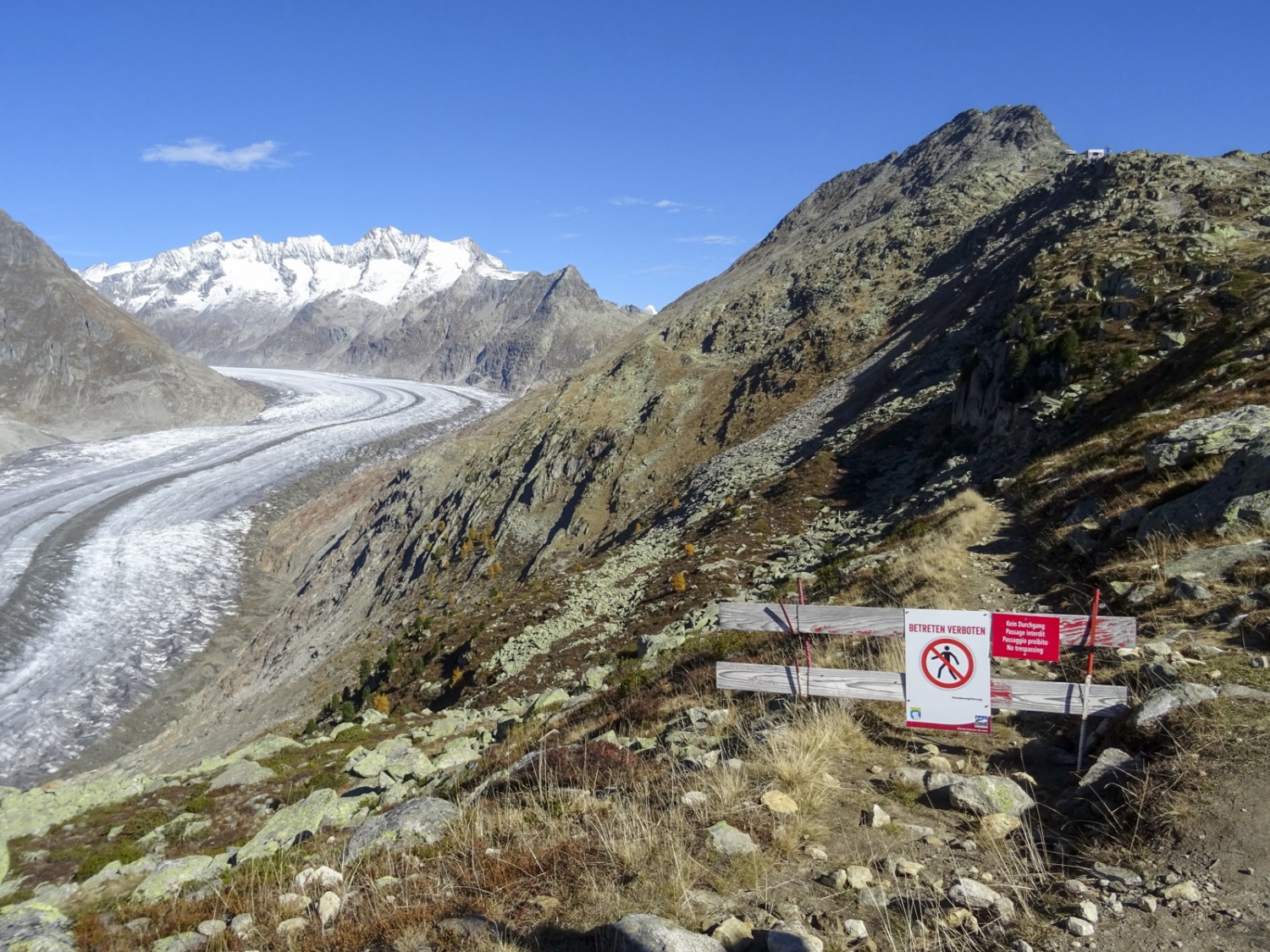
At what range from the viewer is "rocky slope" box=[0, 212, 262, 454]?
6009 inches

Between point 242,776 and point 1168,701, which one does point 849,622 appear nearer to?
point 1168,701

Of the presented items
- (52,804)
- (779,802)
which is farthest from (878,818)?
(52,804)

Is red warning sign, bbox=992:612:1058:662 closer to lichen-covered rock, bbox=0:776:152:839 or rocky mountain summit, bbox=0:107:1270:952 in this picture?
rocky mountain summit, bbox=0:107:1270:952

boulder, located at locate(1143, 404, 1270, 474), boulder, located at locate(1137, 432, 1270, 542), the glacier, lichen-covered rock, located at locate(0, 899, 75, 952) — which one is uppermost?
boulder, located at locate(1143, 404, 1270, 474)

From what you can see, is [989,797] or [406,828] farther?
[406,828]

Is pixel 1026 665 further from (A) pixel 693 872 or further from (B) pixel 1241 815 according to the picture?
(A) pixel 693 872

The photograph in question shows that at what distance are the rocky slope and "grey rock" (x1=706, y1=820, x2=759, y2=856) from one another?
177 metres

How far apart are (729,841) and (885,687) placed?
267 centimetres

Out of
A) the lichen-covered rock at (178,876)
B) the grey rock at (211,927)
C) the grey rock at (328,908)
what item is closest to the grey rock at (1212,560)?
the grey rock at (328,908)

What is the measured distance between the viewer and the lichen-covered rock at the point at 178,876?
8375 millimetres

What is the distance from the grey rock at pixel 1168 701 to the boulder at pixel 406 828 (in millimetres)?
6740

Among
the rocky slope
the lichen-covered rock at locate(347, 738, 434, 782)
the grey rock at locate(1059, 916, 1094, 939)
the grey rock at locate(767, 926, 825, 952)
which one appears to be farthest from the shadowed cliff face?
the rocky slope

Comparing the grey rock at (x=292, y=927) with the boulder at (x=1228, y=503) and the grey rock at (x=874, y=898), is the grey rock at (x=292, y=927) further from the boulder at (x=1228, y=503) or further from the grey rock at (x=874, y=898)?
the boulder at (x=1228, y=503)

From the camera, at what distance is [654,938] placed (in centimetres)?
443
